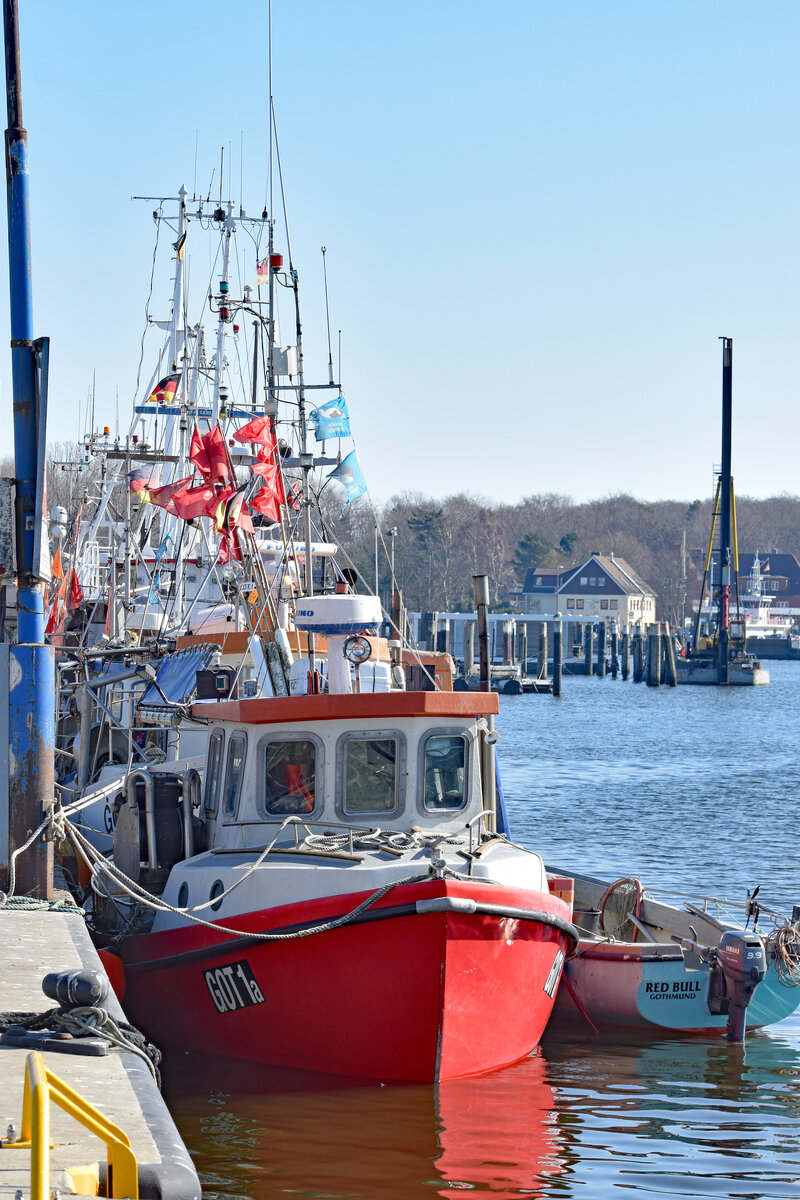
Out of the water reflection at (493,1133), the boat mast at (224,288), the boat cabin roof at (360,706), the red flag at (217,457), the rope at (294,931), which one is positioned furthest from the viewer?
the boat mast at (224,288)

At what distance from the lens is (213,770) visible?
1361 cm

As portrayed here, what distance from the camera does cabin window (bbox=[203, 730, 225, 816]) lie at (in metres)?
13.5

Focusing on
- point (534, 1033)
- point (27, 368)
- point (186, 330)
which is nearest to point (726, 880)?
point (534, 1033)

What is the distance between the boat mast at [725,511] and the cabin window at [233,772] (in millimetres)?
86846

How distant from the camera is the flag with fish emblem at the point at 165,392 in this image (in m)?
28.0

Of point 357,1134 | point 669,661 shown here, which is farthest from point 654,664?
point 357,1134

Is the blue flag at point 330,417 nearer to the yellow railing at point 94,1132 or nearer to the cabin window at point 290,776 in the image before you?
the cabin window at point 290,776

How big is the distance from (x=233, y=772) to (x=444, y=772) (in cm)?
202

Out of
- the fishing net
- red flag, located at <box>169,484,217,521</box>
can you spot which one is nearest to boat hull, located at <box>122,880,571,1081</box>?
the fishing net

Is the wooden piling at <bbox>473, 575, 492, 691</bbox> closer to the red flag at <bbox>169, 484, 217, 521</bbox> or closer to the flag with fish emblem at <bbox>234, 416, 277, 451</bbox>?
the flag with fish emblem at <bbox>234, 416, 277, 451</bbox>

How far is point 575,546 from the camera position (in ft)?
540

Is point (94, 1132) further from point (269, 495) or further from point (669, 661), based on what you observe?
point (669, 661)

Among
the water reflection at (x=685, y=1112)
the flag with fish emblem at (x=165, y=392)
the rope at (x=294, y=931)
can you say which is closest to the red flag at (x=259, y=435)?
the rope at (x=294, y=931)

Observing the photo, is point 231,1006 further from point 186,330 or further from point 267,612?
point 186,330
